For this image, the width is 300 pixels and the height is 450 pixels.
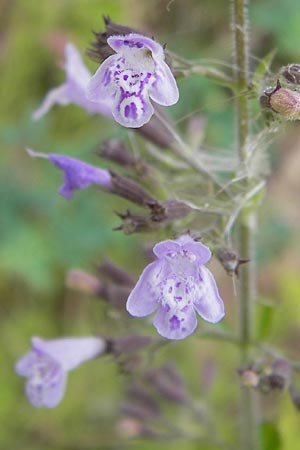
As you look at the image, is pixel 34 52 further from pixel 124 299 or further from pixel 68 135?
pixel 124 299

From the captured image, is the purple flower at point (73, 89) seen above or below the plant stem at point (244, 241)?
above

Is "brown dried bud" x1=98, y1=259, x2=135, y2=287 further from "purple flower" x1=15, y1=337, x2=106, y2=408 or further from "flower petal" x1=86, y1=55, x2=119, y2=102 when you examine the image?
"flower petal" x1=86, y1=55, x2=119, y2=102

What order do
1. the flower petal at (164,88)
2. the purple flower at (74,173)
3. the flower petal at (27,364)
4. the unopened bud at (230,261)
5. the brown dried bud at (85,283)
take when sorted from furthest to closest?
the brown dried bud at (85,283)
the flower petal at (27,364)
the purple flower at (74,173)
the unopened bud at (230,261)
the flower petal at (164,88)

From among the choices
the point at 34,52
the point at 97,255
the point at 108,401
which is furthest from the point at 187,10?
the point at 108,401

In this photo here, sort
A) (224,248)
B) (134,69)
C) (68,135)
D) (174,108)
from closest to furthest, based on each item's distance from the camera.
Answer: (134,69), (224,248), (174,108), (68,135)

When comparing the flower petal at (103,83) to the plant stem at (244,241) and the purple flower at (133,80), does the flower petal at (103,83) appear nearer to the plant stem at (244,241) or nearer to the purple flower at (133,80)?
the purple flower at (133,80)

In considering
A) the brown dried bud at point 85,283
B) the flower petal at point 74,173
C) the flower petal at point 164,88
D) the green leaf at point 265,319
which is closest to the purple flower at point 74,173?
the flower petal at point 74,173

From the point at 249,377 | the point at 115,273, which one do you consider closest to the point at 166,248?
the point at 249,377
